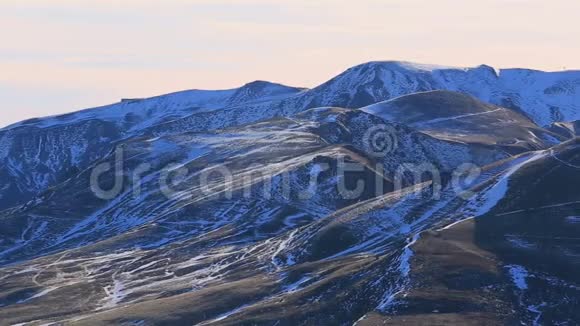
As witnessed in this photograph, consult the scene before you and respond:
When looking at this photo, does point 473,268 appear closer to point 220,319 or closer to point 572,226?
point 572,226

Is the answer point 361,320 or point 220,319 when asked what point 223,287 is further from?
point 361,320

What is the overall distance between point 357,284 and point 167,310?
30566mm

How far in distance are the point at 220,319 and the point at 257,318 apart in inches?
317

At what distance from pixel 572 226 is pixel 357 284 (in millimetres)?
42417

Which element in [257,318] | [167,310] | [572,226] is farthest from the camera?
[572,226]

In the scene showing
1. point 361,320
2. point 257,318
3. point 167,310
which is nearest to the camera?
point 361,320

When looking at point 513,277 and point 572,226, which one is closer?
point 513,277

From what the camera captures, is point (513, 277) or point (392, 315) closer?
point (392, 315)

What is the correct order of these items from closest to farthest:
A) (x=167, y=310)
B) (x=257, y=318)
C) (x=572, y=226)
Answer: (x=257, y=318)
(x=167, y=310)
(x=572, y=226)

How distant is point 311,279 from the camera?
18675cm

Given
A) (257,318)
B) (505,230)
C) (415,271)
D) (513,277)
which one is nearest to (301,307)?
(257,318)

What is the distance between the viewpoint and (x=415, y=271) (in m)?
170

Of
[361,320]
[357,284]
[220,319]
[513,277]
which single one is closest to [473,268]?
[513,277]

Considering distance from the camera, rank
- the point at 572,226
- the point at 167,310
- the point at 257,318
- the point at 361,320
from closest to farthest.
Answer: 1. the point at 361,320
2. the point at 257,318
3. the point at 167,310
4. the point at 572,226
